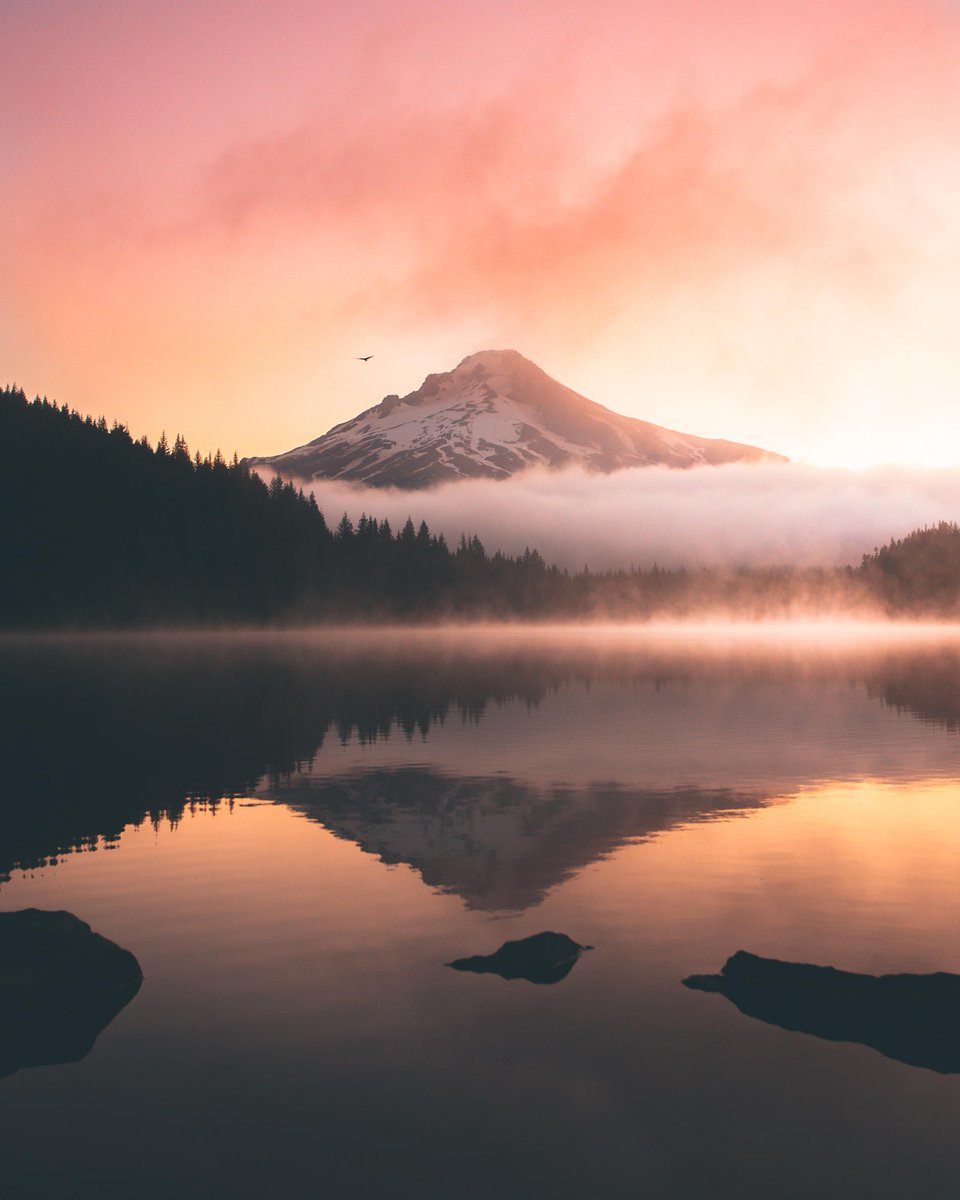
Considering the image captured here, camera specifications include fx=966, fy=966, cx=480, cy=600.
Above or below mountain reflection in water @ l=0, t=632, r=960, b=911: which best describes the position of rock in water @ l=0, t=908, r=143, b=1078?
above

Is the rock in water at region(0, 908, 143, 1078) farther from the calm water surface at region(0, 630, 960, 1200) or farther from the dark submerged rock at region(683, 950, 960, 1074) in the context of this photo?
the dark submerged rock at region(683, 950, 960, 1074)

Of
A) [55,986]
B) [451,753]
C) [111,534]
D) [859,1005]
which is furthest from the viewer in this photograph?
[111,534]

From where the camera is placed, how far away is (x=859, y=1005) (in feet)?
45.7

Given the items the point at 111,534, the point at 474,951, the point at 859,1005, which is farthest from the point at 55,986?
the point at 111,534

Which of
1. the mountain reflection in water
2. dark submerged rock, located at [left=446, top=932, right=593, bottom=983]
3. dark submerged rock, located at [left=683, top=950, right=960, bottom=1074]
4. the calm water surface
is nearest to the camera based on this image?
the calm water surface

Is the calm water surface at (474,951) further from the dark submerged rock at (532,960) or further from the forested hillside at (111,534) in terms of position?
the forested hillside at (111,534)

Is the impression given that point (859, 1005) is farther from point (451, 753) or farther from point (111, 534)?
point (111, 534)

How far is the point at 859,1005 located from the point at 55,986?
460 inches

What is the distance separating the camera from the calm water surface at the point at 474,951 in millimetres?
10789

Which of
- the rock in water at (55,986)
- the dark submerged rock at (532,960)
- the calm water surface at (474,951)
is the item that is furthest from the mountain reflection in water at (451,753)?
the rock in water at (55,986)

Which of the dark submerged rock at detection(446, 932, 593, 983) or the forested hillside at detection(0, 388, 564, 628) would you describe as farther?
the forested hillside at detection(0, 388, 564, 628)

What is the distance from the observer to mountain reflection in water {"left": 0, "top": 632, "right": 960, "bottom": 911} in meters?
26.0

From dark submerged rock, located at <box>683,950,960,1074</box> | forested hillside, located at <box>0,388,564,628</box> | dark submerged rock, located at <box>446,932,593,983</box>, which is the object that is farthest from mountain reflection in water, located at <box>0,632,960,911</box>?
forested hillside, located at <box>0,388,564,628</box>

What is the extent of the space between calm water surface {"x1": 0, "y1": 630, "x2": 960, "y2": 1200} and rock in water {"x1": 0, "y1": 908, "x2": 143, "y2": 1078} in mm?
432
